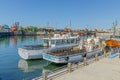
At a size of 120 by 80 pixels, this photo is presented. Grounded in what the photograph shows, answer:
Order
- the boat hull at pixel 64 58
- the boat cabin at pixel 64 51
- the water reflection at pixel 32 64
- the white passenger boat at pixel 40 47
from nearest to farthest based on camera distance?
the boat hull at pixel 64 58 < the water reflection at pixel 32 64 < the boat cabin at pixel 64 51 < the white passenger boat at pixel 40 47

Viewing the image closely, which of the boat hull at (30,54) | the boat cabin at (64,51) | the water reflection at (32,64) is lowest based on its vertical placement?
the water reflection at (32,64)

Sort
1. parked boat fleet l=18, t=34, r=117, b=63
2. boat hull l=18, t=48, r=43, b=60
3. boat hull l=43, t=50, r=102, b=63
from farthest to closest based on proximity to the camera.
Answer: boat hull l=18, t=48, r=43, b=60
parked boat fleet l=18, t=34, r=117, b=63
boat hull l=43, t=50, r=102, b=63

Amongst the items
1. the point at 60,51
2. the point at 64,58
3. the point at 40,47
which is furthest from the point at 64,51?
the point at 40,47

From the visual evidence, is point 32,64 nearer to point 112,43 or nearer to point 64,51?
point 64,51

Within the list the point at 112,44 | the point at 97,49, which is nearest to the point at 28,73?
the point at 97,49

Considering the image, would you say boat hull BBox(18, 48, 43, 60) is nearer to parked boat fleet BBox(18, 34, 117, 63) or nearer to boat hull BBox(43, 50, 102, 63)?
parked boat fleet BBox(18, 34, 117, 63)

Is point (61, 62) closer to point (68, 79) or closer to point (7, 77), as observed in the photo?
point (7, 77)

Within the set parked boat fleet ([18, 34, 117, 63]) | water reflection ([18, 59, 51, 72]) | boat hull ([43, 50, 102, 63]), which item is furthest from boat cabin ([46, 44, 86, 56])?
water reflection ([18, 59, 51, 72])

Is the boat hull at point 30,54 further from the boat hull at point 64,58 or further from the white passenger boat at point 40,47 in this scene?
the boat hull at point 64,58

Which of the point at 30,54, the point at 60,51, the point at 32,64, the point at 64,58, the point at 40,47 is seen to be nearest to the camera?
the point at 64,58

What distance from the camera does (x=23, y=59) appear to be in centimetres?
3022

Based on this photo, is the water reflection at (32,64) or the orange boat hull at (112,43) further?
the orange boat hull at (112,43)

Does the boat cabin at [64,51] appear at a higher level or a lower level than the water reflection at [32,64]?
higher

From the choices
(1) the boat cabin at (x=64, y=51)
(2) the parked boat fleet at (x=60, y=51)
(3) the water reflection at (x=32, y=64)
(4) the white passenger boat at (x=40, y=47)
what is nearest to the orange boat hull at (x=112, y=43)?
(2) the parked boat fleet at (x=60, y=51)
